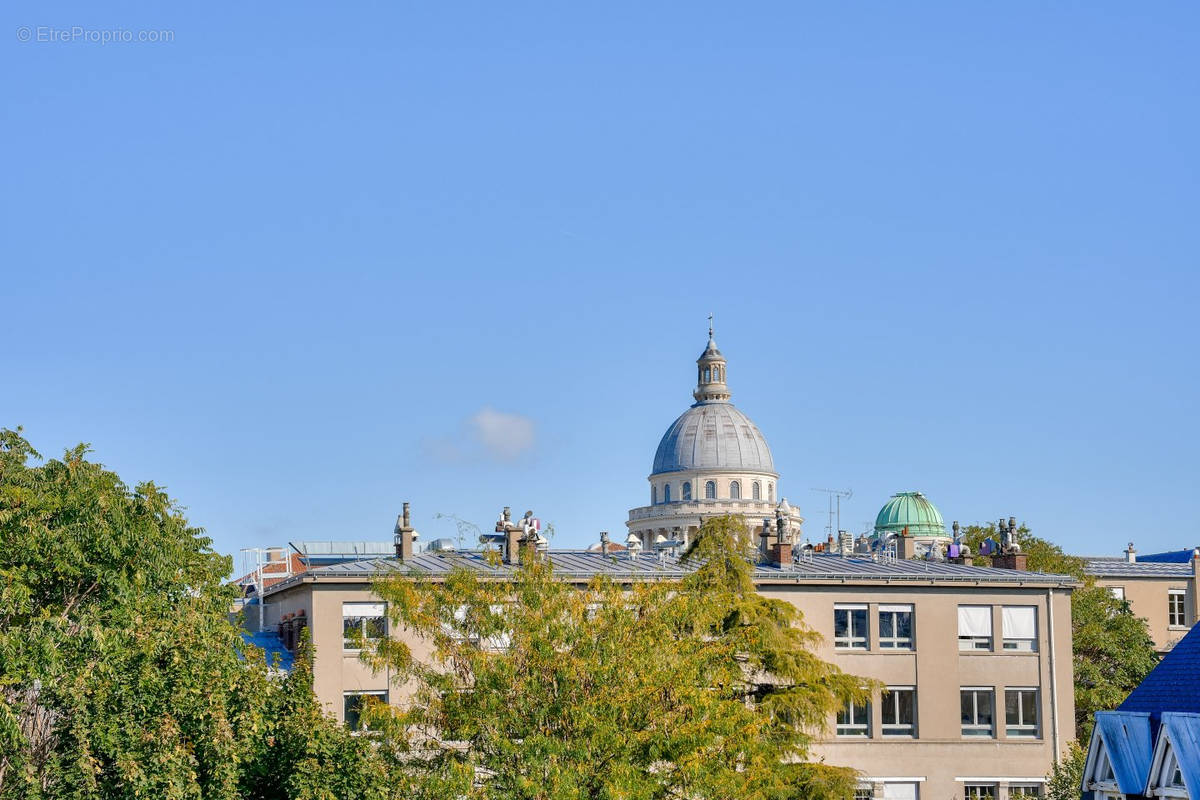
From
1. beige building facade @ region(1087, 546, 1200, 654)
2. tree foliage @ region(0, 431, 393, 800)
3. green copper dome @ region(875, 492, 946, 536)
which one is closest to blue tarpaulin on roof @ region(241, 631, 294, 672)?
tree foliage @ region(0, 431, 393, 800)

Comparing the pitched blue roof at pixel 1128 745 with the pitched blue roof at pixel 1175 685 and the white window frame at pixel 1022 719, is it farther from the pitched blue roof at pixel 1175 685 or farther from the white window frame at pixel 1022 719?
the white window frame at pixel 1022 719

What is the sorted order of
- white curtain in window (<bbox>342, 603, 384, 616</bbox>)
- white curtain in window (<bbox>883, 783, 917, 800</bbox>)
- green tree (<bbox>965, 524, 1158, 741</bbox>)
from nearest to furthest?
white curtain in window (<bbox>342, 603, 384, 616</bbox>) → white curtain in window (<bbox>883, 783, 917, 800</bbox>) → green tree (<bbox>965, 524, 1158, 741</bbox>)

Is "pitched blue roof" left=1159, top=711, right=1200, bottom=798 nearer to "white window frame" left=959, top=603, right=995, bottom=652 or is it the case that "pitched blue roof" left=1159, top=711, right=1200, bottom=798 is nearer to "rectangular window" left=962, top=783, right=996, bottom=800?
"rectangular window" left=962, top=783, right=996, bottom=800

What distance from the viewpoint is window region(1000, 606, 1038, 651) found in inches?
2315

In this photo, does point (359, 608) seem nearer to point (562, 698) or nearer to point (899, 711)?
point (899, 711)

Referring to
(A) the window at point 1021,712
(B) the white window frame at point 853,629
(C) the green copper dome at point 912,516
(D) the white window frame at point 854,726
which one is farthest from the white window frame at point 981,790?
(C) the green copper dome at point 912,516

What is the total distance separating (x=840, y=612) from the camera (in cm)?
5800

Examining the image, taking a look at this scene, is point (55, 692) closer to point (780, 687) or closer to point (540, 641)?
point (540, 641)

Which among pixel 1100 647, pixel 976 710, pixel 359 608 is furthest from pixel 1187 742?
pixel 1100 647

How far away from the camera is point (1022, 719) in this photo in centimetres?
5822

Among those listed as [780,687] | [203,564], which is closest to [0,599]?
[203,564]

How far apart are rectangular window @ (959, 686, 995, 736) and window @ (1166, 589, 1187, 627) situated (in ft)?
133

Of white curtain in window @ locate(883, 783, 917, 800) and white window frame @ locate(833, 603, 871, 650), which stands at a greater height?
white window frame @ locate(833, 603, 871, 650)

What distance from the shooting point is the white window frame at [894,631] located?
57.9m
